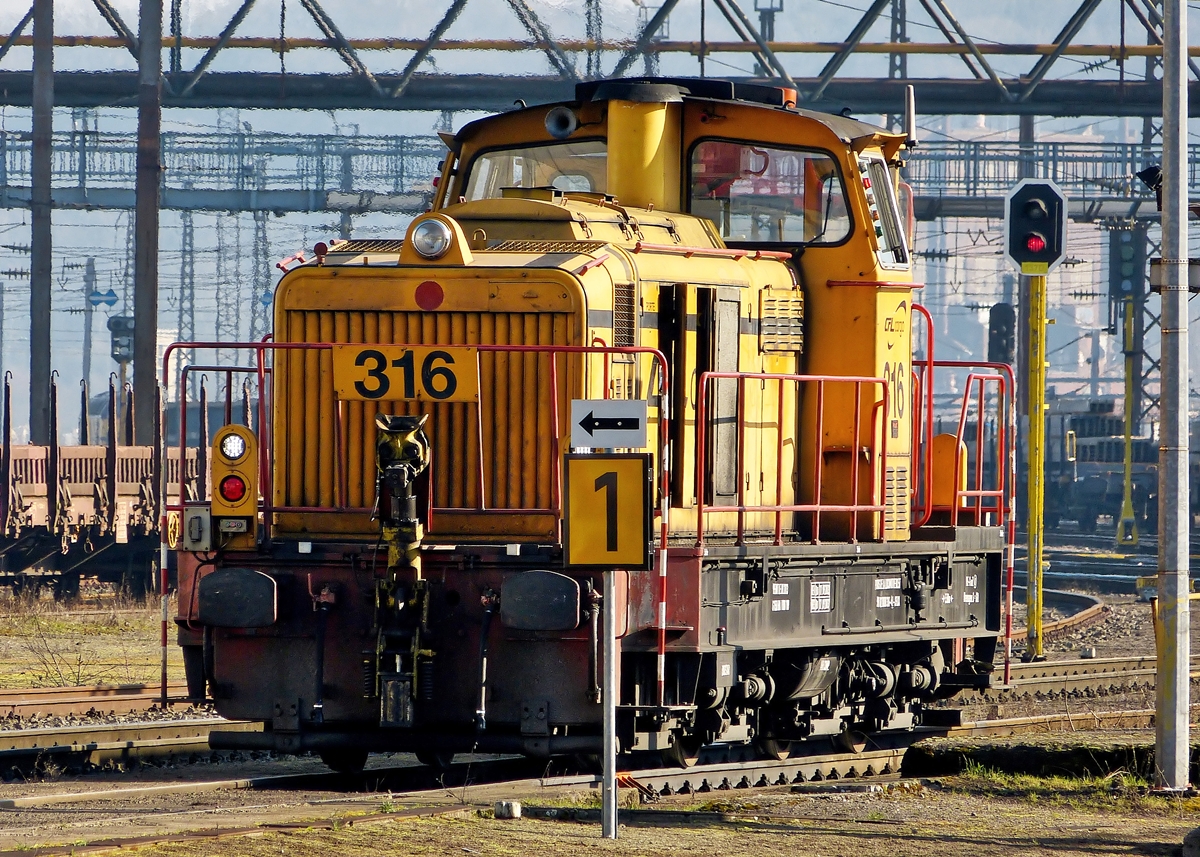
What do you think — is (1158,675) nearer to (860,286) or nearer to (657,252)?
(860,286)

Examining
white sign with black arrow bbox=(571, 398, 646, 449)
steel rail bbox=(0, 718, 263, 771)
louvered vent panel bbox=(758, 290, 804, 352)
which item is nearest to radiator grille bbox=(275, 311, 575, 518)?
white sign with black arrow bbox=(571, 398, 646, 449)

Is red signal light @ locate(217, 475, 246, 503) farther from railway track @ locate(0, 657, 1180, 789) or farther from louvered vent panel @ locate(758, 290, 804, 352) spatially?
louvered vent panel @ locate(758, 290, 804, 352)

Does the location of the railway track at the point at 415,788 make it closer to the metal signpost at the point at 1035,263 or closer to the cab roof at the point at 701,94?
the cab roof at the point at 701,94

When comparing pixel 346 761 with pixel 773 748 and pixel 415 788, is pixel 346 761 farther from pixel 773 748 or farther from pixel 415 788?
pixel 773 748

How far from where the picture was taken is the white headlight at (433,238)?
8953 mm

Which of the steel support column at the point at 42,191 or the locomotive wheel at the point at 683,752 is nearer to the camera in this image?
the locomotive wheel at the point at 683,752

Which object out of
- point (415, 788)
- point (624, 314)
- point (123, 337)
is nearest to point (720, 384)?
point (624, 314)

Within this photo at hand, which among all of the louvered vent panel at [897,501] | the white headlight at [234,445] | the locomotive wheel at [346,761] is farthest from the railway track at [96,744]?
the louvered vent panel at [897,501]

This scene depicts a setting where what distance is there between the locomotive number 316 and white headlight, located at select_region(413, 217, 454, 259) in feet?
1.68

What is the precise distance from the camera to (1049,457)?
49188 mm

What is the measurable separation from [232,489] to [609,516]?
2.31m

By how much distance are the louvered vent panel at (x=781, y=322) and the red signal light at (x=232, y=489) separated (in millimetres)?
3137

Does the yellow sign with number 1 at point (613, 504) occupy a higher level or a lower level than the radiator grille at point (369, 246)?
lower

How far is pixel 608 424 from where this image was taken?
25.7 feet
